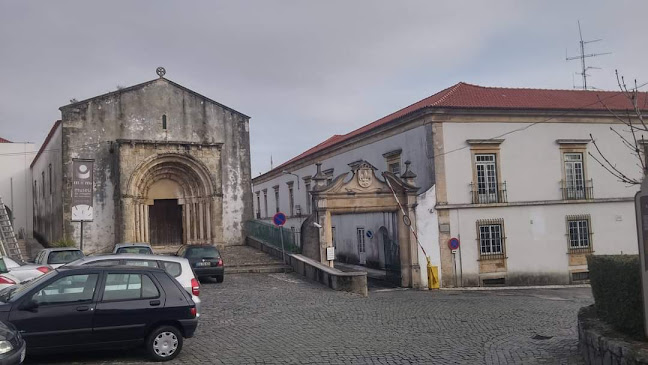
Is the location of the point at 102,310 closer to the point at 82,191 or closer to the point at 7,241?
the point at 82,191

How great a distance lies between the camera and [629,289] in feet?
24.8

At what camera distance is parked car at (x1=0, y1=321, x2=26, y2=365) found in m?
6.12

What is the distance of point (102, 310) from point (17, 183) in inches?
1556

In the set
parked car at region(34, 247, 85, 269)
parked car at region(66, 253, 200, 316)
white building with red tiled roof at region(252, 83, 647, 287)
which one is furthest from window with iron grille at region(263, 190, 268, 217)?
parked car at region(66, 253, 200, 316)

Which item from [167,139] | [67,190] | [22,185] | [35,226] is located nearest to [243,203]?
[167,139]

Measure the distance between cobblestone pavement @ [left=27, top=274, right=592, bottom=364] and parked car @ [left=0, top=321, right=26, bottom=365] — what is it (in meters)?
1.70

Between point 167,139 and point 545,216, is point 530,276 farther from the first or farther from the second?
point 167,139

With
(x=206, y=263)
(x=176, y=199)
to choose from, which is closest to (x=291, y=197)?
(x=176, y=199)

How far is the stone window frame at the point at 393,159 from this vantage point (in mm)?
25938

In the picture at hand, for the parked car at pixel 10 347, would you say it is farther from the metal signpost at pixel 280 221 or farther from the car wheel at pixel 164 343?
the metal signpost at pixel 280 221

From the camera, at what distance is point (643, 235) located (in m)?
7.02

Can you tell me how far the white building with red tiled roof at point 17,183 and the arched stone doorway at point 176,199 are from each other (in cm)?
1720

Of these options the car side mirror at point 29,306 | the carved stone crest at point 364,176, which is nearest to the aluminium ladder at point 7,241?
the carved stone crest at point 364,176

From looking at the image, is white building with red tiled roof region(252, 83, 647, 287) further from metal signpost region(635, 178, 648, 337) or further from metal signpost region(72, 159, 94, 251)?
metal signpost region(635, 178, 648, 337)
